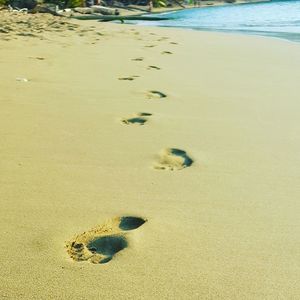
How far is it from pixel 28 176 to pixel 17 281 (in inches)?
30.2

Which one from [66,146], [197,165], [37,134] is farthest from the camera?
[37,134]

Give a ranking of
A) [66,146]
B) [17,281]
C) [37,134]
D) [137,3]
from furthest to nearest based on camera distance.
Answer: [137,3], [37,134], [66,146], [17,281]

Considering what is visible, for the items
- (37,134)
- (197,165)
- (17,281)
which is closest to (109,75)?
(37,134)

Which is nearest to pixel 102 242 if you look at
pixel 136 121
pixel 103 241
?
pixel 103 241

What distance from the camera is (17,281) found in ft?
4.15

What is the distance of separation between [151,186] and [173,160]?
35 cm

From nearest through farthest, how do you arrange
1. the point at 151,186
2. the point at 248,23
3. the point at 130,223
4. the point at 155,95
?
the point at 130,223 → the point at 151,186 → the point at 155,95 → the point at 248,23

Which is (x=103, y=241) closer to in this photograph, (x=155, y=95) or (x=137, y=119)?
(x=137, y=119)

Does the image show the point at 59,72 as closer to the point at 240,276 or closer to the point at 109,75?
the point at 109,75

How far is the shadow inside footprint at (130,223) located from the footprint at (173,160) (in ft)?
1.64

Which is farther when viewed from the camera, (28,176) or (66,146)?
(66,146)

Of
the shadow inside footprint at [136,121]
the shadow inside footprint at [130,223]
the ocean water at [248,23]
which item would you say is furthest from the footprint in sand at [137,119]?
the ocean water at [248,23]

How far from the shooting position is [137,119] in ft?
9.64

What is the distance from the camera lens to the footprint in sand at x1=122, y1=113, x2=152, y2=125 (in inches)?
112
